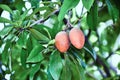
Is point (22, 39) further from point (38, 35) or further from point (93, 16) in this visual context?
point (93, 16)

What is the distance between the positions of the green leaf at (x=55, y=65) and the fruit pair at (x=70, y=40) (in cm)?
3

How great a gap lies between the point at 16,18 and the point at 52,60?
0.98ft

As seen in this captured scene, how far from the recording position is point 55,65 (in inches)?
48.9

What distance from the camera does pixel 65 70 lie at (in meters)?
1.32

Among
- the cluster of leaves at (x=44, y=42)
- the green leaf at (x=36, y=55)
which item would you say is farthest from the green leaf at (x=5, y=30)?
the green leaf at (x=36, y=55)

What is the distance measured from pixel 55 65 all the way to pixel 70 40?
4.2 inches

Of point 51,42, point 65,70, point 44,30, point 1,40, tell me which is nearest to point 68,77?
point 65,70

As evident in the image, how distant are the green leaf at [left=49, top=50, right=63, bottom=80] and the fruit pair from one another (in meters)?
0.03

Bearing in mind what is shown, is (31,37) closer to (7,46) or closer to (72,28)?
(7,46)

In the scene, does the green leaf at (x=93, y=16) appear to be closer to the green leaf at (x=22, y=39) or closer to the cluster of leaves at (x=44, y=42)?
the cluster of leaves at (x=44, y=42)

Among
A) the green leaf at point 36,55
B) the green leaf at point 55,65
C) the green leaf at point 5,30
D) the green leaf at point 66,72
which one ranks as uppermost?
the green leaf at point 5,30

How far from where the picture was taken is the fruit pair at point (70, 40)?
1200 mm

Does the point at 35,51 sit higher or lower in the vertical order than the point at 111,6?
→ lower

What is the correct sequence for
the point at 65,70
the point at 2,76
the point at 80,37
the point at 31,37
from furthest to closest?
the point at 2,76 < the point at 31,37 < the point at 65,70 < the point at 80,37
